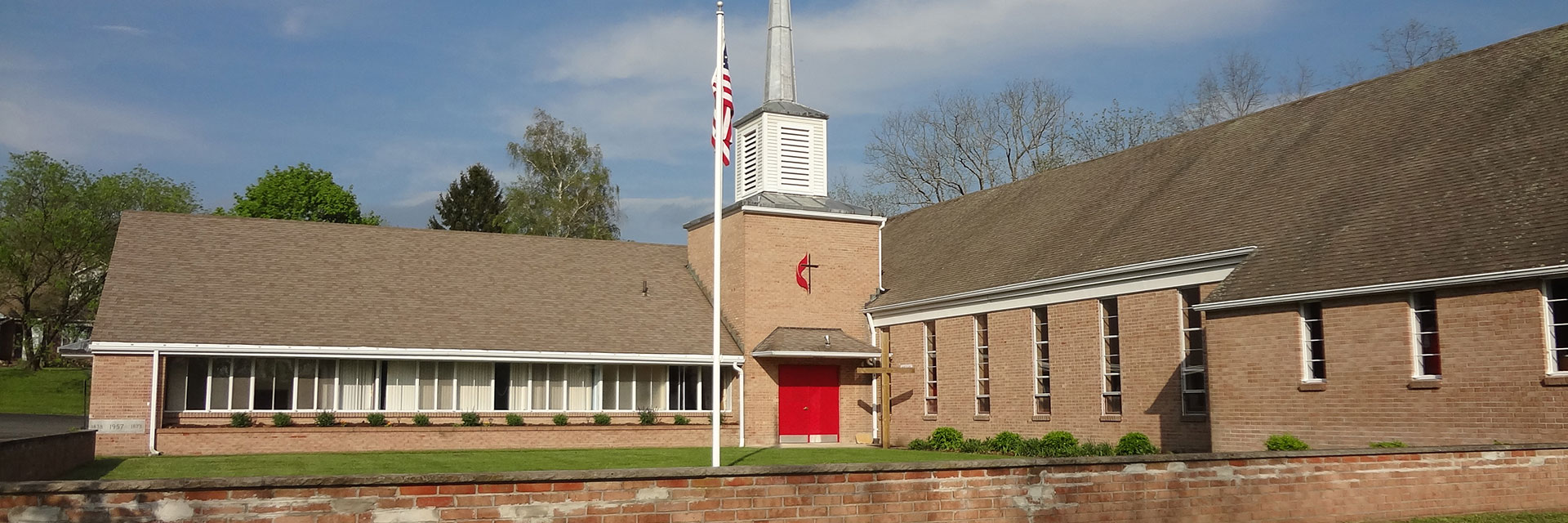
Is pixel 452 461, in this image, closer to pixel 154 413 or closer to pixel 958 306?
pixel 154 413

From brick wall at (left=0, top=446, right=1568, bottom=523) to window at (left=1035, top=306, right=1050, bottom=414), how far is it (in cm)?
1416

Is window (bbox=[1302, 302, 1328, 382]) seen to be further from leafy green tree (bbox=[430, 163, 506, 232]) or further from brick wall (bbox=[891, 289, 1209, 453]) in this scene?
leafy green tree (bbox=[430, 163, 506, 232])

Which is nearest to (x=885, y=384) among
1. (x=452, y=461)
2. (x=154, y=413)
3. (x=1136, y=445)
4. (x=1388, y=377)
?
(x=1136, y=445)

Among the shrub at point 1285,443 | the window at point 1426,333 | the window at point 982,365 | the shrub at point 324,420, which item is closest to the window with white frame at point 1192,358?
the shrub at point 1285,443

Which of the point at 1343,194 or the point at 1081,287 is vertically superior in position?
the point at 1343,194

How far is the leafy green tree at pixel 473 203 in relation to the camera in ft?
229

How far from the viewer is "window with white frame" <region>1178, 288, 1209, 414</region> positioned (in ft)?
76.4

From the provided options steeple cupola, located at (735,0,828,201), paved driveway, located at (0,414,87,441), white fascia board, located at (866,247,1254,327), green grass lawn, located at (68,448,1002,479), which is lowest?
green grass lawn, located at (68,448,1002,479)

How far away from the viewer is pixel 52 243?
56.4 m

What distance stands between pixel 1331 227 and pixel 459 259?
73.8 ft

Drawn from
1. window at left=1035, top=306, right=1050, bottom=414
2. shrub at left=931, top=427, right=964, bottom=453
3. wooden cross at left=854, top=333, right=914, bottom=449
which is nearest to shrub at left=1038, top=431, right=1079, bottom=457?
window at left=1035, top=306, right=1050, bottom=414

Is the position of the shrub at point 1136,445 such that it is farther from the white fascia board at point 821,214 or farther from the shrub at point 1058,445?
the white fascia board at point 821,214

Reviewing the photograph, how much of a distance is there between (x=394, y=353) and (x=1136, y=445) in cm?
1669

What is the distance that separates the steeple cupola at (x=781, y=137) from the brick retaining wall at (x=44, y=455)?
1720 cm
